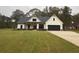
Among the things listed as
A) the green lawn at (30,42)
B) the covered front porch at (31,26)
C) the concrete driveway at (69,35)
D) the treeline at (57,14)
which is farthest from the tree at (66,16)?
the covered front porch at (31,26)

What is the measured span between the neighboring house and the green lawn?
0.89ft

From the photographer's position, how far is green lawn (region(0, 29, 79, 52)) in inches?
314

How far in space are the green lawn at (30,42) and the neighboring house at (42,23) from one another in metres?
0.27

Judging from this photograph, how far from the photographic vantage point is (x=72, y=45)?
8453 millimetres

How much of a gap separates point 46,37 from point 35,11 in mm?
1281

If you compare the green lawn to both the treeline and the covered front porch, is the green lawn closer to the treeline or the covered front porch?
the covered front porch

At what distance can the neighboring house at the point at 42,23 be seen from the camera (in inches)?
Answer: 374

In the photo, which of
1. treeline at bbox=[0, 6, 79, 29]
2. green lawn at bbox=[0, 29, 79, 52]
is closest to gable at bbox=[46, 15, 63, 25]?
treeline at bbox=[0, 6, 79, 29]

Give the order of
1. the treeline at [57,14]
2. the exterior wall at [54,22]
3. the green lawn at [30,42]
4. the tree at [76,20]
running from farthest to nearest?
the exterior wall at [54,22] < the tree at [76,20] < the treeline at [57,14] < the green lawn at [30,42]

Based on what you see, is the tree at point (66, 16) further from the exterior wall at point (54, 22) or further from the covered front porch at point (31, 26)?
the covered front porch at point (31, 26)

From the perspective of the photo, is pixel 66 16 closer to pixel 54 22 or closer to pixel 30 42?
pixel 54 22

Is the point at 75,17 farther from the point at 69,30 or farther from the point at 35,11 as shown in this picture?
the point at 35,11

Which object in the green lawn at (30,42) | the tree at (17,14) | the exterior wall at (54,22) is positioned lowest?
the green lawn at (30,42)

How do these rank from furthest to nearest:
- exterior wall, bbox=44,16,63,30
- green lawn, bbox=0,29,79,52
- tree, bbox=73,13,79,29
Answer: exterior wall, bbox=44,16,63,30 < tree, bbox=73,13,79,29 < green lawn, bbox=0,29,79,52
